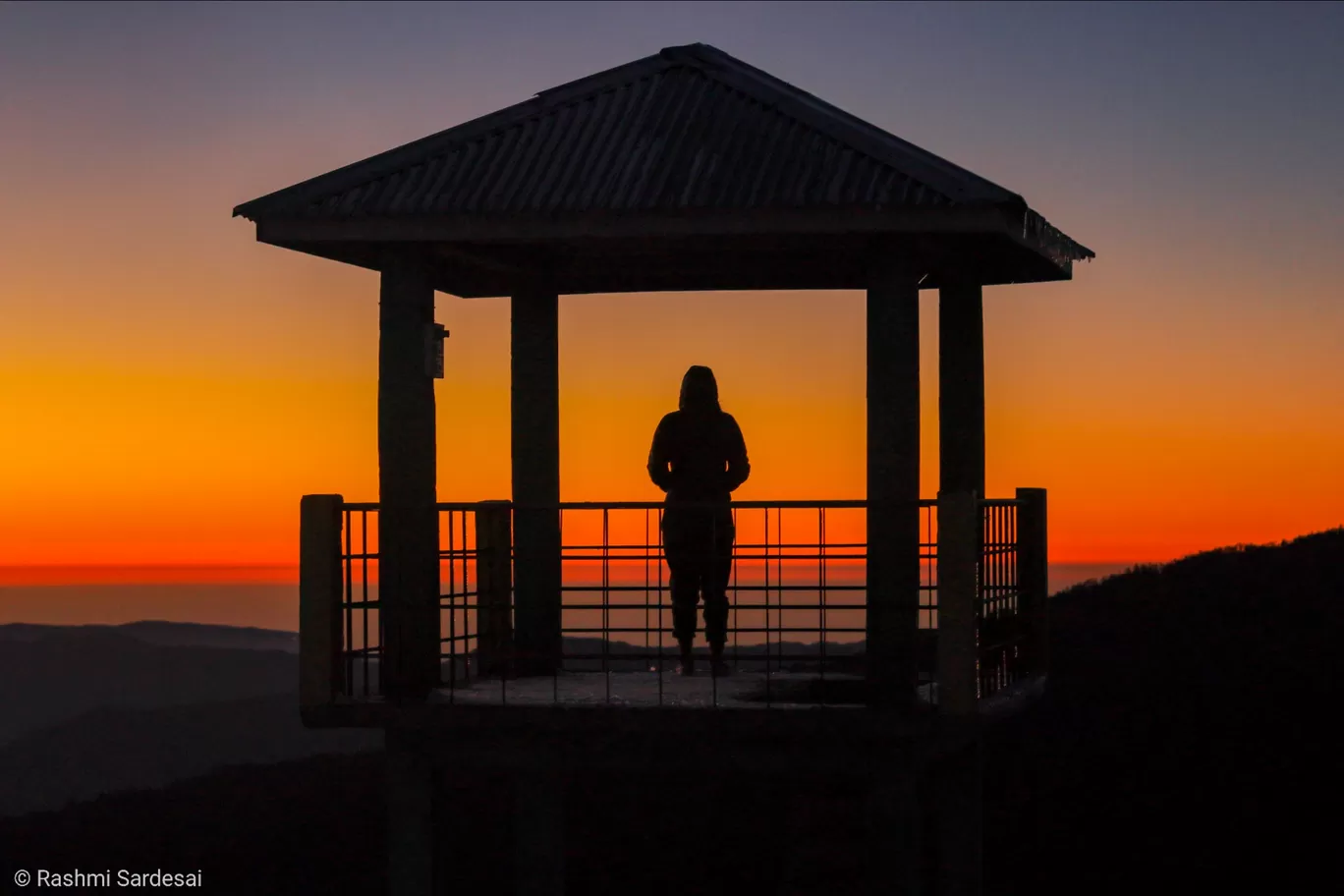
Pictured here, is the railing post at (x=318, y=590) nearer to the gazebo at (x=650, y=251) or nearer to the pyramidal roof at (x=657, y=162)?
the gazebo at (x=650, y=251)

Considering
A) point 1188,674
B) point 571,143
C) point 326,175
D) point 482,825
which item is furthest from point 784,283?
point 482,825

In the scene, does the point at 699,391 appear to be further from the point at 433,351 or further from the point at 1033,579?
the point at 1033,579

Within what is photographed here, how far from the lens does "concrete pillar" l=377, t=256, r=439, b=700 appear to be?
12289mm

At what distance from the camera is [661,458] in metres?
13.5

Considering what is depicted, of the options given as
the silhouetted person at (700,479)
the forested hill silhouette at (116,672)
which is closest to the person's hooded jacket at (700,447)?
the silhouetted person at (700,479)

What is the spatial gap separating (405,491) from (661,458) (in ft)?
6.97

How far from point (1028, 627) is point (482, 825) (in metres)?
17.3

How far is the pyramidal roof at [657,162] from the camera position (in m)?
11.5

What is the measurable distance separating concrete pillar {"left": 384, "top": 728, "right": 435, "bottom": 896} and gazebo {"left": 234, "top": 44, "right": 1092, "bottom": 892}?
0.02 m

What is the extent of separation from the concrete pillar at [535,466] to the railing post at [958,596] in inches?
171

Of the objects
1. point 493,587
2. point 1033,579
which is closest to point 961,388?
point 1033,579

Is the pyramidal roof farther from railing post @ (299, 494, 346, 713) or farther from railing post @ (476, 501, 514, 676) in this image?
railing post @ (476, 501, 514, 676)

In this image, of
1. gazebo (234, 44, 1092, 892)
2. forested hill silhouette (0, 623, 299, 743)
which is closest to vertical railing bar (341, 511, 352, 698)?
gazebo (234, 44, 1092, 892)

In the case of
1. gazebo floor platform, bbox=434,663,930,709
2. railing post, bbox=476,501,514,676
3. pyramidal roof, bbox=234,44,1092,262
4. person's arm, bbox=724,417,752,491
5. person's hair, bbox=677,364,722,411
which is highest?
pyramidal roof, bbox=234,44,1092,262
